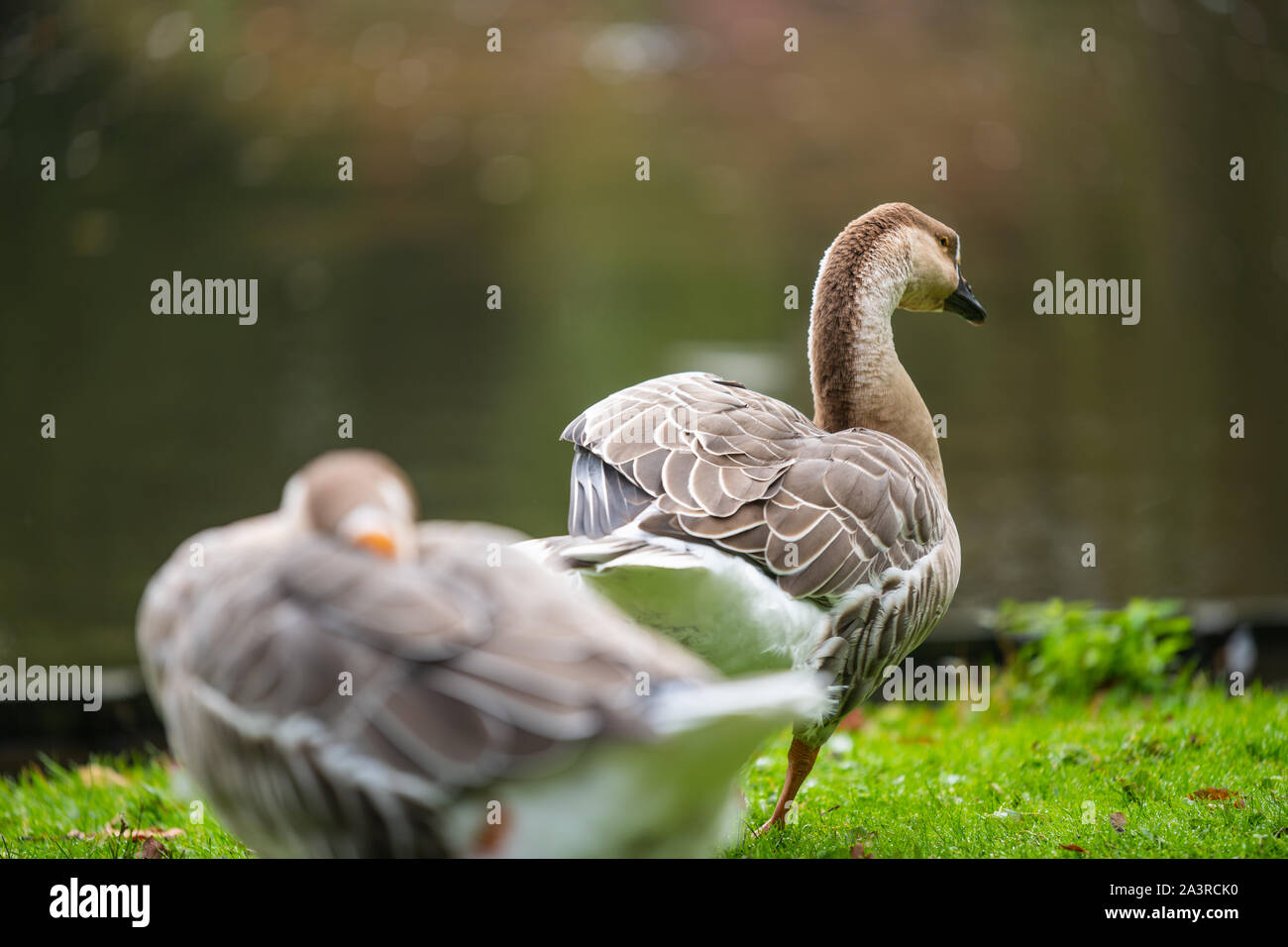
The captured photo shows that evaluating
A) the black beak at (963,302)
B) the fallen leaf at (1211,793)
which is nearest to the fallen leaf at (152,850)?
the fallen leaf at (1211,793)

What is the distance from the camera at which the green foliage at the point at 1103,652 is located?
6.53 m

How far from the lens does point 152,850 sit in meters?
4.25

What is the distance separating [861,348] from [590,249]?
16198 mm

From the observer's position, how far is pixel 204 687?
8.95ft

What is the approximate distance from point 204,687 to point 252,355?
1302 centimetres

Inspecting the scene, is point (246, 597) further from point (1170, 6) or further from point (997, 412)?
point (1170, 6)

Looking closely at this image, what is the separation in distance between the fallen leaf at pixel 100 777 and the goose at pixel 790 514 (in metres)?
2.58

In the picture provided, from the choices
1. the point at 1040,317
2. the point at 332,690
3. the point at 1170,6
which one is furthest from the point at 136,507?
the point at 1170,6

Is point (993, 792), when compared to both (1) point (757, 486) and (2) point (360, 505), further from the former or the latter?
(2) point (360, 505)

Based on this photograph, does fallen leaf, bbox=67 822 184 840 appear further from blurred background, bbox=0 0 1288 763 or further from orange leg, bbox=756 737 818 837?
blurred background, bbox=0 0 1288 763

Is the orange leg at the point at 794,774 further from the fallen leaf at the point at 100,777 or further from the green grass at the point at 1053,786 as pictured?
the fallen leaf at the point at 100,777

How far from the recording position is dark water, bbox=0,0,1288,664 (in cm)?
1079

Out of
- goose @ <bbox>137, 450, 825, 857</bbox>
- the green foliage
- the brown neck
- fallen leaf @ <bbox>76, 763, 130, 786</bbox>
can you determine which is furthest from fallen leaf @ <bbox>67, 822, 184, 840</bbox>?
the green foliage

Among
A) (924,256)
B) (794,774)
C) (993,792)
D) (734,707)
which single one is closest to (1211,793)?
(993,792)
